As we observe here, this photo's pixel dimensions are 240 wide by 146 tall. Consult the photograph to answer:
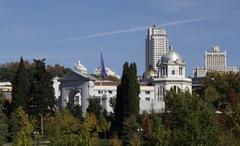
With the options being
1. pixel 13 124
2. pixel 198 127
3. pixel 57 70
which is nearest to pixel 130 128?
pixel 13 124

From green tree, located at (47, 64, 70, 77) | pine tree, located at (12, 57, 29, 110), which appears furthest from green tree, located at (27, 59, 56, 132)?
green tree, located at (47, 64, 70, 77)

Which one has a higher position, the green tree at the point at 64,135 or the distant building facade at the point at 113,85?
the distant building facade at the point at 113,85

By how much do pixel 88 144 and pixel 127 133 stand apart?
24.4 metres

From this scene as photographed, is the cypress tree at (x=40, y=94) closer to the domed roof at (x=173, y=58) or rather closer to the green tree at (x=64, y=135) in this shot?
the green tree at (x=64, y=135)

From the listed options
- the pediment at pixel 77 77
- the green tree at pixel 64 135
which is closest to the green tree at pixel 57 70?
the pediment at pixel 77 77

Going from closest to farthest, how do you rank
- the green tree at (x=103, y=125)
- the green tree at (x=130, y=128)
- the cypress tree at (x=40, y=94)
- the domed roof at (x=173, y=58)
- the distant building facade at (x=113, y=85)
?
1. the green tree at (x=130, y=128)
2. the green tree at (x=103, y=125)
3. the cypress tree at (x=40, y=94)
4. the distant building facade at (x=113, y=85)
5. the domed roof at (x=173, y=58)

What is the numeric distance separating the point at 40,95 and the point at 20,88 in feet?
7.45

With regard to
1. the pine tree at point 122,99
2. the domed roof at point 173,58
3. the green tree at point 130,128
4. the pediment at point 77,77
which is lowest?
the green tree at point 130,128

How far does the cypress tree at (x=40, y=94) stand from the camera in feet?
243

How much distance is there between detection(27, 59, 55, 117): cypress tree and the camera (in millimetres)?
74188

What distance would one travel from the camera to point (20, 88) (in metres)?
72.9

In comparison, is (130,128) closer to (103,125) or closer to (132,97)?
(132,97)

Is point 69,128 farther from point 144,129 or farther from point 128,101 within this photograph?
point 128,101

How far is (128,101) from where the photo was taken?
70.2m
